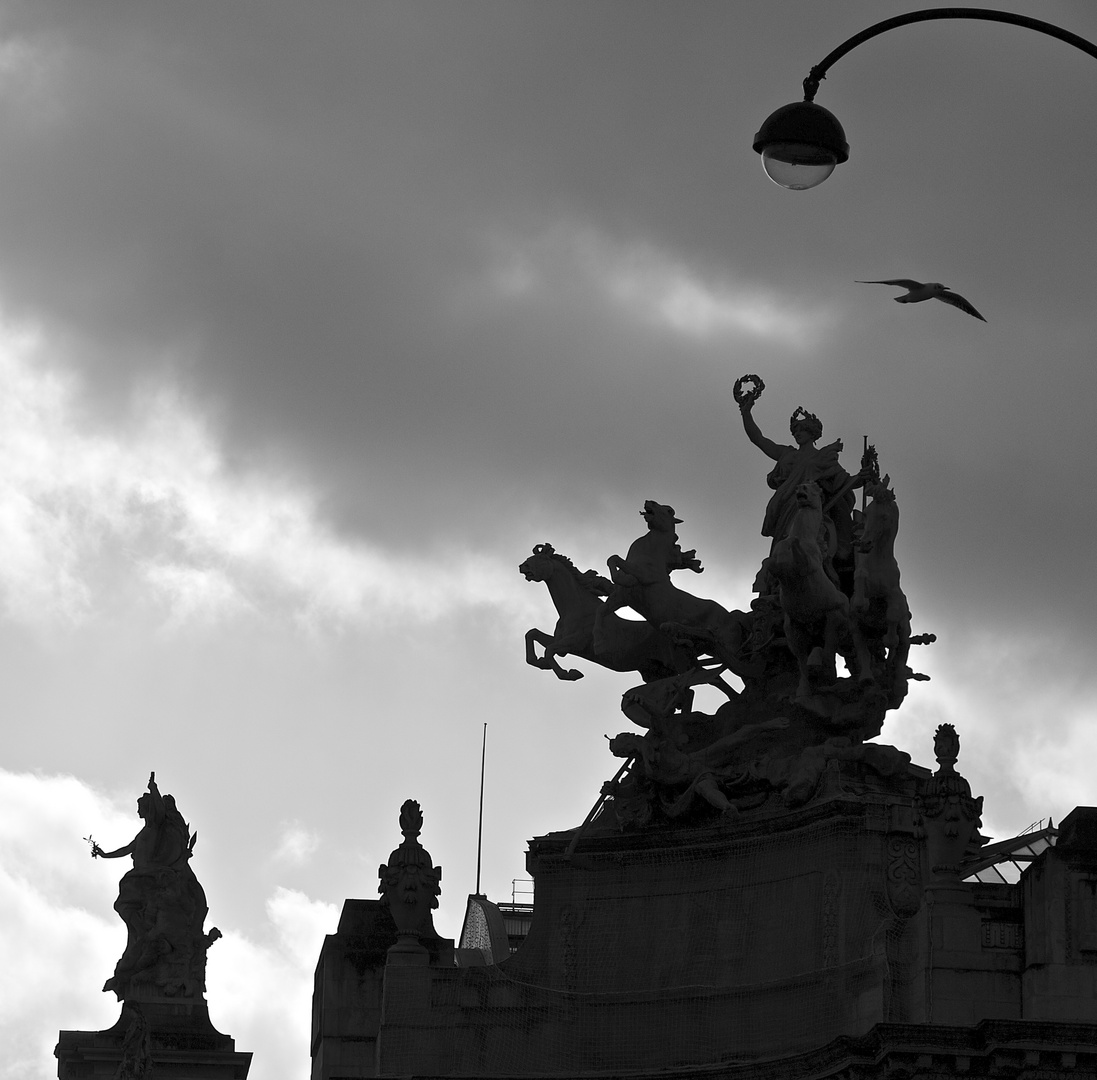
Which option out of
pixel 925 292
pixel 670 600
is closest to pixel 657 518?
pixel 670 600

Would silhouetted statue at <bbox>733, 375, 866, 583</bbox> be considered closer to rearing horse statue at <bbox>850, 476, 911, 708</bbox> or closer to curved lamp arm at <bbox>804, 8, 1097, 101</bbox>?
rearing horse statue at <bbox>850, 476, 911, 708</bbox>

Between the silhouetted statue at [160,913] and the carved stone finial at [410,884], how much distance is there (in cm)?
375

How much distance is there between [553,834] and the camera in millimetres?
40844

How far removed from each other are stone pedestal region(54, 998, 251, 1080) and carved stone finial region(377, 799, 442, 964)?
3129 millimetres

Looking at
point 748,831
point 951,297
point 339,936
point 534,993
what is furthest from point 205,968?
point 951,297

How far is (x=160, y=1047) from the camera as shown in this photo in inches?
1646

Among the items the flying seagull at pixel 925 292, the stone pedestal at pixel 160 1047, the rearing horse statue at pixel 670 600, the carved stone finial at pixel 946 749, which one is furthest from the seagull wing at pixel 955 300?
the stone pedestal at pixel 160 1047

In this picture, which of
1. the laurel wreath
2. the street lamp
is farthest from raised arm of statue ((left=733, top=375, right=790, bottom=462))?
the street lamp

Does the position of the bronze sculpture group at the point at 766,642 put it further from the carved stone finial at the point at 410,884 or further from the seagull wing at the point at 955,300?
the seagull wing at the point at 955,300

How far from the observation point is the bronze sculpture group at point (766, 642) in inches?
1551

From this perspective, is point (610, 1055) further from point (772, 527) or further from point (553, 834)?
point (772, 527)

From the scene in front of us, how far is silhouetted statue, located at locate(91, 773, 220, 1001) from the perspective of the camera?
141ft

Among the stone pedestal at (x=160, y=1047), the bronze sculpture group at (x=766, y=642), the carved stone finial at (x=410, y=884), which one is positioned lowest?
the stone pedestal at (x=160, y=1047)

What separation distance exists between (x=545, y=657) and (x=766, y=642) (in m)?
2.89
